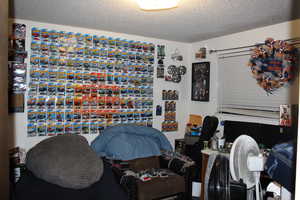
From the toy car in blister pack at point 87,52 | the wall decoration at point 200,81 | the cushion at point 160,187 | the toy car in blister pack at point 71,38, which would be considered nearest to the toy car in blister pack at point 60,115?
the toy car in blister pack at point 87,52

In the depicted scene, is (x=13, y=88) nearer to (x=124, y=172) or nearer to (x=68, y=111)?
(x=68, y=111)

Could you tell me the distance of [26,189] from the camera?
1434 millimetres

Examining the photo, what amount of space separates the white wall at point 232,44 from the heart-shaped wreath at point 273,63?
0.15 meters

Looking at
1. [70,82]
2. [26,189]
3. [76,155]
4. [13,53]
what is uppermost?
[13,53]

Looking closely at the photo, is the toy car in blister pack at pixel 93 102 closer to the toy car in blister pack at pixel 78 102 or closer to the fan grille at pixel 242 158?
the toy car in blister pack at pixel 78 102

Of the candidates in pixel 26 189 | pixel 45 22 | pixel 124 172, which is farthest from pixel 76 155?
pixel 45 22

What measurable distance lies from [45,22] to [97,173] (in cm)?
265

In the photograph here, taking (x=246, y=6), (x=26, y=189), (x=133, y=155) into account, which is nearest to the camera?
(x=26, y=189)

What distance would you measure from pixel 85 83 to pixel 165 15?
157 centimetres

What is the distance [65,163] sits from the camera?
1396 millimetres

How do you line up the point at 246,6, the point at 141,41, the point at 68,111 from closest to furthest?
the point at 246,6 < the point at 68,111 < the point at 141,41

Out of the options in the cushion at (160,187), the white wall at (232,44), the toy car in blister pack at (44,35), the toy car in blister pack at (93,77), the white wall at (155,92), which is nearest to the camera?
the cushion at (160,187)

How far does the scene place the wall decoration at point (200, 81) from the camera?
4219mm

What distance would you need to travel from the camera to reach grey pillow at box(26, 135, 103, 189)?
1.38 meters
